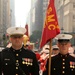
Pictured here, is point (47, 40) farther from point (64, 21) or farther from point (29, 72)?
point (64, 21)

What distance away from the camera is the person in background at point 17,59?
202 inches

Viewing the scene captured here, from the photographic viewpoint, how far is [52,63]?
541 centimetres

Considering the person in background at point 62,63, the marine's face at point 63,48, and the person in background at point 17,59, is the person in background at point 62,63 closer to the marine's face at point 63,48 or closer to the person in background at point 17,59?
the marine's face at point 63,48

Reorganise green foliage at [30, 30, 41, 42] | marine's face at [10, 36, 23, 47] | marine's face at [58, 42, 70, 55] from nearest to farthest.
→ marine's face at [10, 36, 23, 47], marine's face at [58, 42, 70, 55], green foliage at [30, 30, 41, 42]

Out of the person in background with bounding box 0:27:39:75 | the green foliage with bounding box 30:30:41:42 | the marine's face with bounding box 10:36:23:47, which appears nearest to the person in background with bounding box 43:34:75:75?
the person in background with bounding box 0:27:39:75

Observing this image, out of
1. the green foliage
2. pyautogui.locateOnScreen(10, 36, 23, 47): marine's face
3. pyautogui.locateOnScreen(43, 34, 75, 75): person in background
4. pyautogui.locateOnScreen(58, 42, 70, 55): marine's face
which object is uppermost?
pyautogui.locateOnScreen(10, 36, 23, 47): marine's face

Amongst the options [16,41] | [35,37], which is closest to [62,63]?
[16,41]

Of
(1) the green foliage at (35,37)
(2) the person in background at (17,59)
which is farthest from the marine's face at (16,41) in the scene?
(1) the green foliage at (35,37)

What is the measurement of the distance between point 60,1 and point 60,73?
92909mm

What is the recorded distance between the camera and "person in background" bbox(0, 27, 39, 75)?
513 cm

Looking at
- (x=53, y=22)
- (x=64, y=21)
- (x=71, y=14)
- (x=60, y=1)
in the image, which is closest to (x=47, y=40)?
(x=53, y=22)

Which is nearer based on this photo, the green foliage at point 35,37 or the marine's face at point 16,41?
the marine's face at point 16,41

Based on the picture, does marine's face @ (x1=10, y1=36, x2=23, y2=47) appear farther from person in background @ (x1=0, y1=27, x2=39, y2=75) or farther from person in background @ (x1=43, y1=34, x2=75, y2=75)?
person in background @ (x1=43, y1=34, x2=75, y2=75)

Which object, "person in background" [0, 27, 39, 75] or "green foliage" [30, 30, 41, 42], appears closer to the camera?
"person in background" [0, 27, 39, 75]
